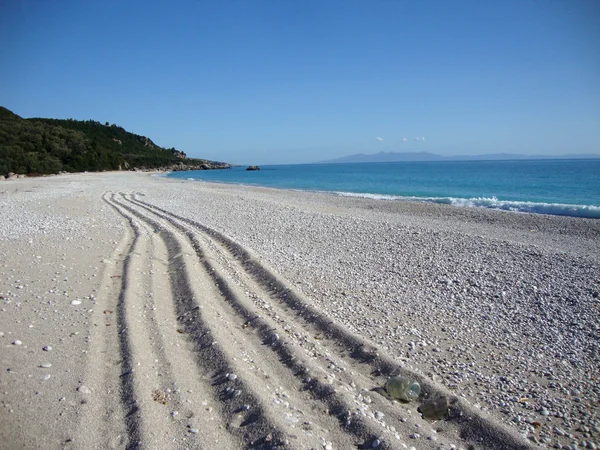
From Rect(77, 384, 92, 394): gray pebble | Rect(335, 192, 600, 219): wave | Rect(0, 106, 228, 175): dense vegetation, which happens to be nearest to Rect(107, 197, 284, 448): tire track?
Rect(77, 384, 92, 394): gray pebble

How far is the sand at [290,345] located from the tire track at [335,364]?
2 centimetres

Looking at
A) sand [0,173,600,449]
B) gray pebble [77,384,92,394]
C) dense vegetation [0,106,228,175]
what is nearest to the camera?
sand [0,173,600,449]

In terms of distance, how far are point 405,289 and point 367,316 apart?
56.7 inches

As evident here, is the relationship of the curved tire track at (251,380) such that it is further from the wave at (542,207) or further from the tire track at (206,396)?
the wave at (542,207)

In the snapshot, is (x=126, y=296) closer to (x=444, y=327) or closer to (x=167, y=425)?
(x=167, y=425)

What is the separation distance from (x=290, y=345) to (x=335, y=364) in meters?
0.57

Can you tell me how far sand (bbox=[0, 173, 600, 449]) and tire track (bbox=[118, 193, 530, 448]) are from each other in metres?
0.02

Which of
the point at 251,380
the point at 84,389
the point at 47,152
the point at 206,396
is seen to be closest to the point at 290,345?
the point at 251,380

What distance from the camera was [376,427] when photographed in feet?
10.2

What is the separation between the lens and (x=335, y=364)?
4098 mm

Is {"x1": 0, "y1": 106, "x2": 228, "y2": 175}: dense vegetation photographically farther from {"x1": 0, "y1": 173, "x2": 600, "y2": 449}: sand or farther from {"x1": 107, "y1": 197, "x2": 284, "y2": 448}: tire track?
{"x1": 107, "y1": 197, "x2": 284, "y2": 448}: tire track

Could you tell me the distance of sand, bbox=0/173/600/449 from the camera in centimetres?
309

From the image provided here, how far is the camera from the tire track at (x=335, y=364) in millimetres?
3127

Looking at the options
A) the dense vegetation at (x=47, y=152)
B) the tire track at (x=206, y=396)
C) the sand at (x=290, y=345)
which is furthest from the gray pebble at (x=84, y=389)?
the dense vegetation at (x=47, y=152)
